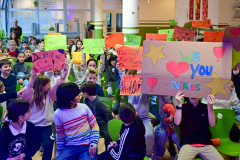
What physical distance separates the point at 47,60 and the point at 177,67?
1786 millimetres

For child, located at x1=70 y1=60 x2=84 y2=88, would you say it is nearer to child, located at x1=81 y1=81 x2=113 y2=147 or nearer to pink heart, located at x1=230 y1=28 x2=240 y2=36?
child, located at x1=81 y1=81 x2=113 y2=147

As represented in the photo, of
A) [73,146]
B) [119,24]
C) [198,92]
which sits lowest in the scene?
[73,146]

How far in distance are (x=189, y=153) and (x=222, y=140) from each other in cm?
85

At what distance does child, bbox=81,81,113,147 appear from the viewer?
377 centimetres

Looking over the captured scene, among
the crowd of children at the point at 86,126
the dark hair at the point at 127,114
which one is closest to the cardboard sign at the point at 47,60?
the crowd of children at the point at 86,126

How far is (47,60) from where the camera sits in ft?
12.8

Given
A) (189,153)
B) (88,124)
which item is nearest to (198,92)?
(189,153)

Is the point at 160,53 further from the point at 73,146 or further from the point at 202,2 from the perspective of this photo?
the point at 202,2

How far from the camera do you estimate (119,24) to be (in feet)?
66.3

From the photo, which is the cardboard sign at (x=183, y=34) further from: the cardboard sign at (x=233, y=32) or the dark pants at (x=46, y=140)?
the dark pants at (x=46, y=140)

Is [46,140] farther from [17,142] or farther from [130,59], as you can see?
[130,59]

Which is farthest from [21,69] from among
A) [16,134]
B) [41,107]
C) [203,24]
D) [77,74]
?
[203,24]

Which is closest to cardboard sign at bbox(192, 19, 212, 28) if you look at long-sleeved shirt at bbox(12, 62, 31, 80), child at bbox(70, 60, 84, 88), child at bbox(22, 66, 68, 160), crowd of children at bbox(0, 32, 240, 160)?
child at bbox(70, 60, 84, 88)

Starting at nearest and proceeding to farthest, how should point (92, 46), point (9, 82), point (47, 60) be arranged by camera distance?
1. point (47, 60)
2. point (9, 82)
3. point (92, 46)
